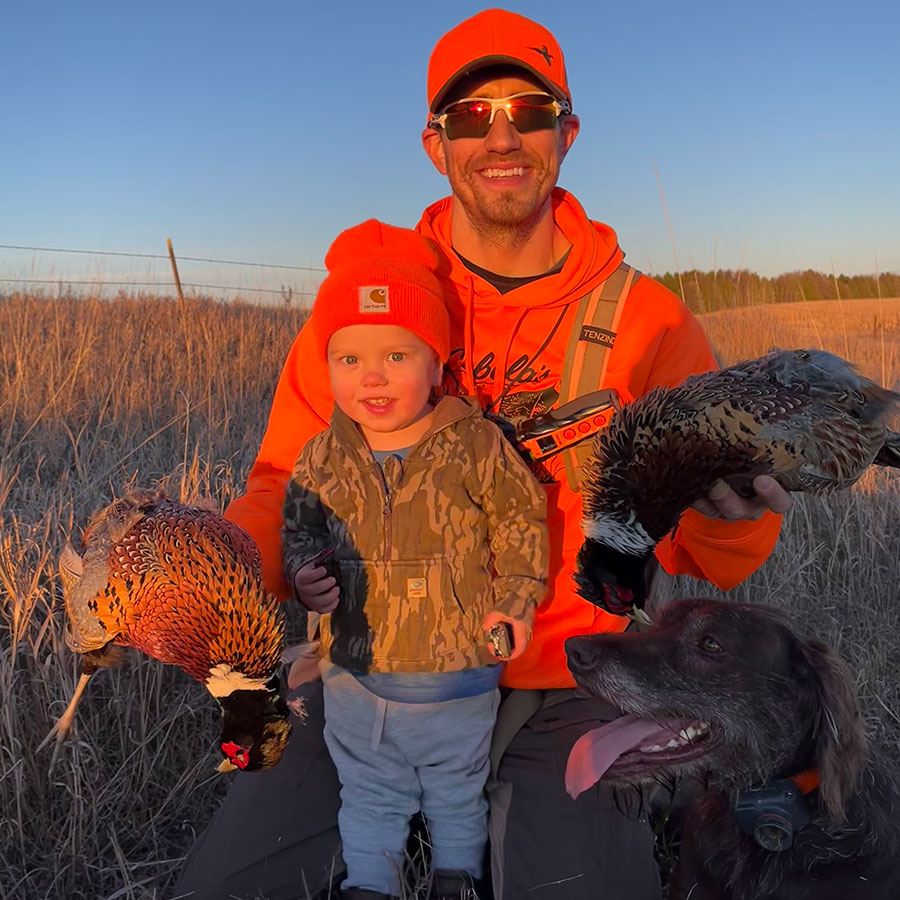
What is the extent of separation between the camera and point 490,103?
3.02 metres

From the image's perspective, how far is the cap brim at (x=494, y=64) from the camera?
2.96m

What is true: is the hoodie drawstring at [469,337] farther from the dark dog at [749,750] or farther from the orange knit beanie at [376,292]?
the dark dog at [749,750]

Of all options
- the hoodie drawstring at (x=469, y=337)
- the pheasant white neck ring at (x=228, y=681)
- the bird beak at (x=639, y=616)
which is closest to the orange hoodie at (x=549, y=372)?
the hoodie drawstring at (x=469, y=337)

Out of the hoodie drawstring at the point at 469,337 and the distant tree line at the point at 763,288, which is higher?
the distant tree line at the point at 763,288

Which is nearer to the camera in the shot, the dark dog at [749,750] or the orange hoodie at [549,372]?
the dark dog at [749,750]

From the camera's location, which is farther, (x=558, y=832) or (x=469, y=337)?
(x=469, y=337)

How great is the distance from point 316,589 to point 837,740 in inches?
56.5

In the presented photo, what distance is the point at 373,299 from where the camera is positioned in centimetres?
253

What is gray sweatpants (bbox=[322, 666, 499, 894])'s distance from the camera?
2.52m

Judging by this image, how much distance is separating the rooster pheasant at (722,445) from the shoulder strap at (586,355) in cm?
32

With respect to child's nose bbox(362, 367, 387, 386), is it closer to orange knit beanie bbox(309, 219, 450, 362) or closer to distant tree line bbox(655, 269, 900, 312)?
orange knit beanie bbox(309, 219, 450, 362)

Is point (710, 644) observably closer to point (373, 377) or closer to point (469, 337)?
point (373, 377)

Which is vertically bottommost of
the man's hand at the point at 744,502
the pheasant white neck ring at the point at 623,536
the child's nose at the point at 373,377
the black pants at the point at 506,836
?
the black pants at the point at 506,836

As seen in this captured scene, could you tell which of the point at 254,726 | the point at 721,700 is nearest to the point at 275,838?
the point at 254,726
